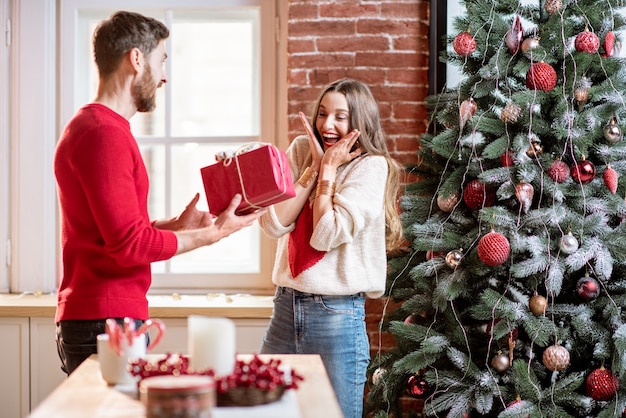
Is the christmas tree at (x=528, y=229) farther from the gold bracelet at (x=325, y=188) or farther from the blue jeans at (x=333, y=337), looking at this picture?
the gold bracelet at (x=325, y=188)

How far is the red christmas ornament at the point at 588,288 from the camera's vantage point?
8.21 feet

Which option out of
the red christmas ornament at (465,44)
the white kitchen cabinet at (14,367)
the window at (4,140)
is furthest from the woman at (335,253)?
the window at (4,140)

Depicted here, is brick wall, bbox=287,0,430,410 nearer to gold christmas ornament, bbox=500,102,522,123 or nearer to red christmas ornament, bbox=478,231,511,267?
gold christmas ornament, bbox=500,102,522,123

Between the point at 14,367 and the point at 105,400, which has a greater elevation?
the point at 105,400

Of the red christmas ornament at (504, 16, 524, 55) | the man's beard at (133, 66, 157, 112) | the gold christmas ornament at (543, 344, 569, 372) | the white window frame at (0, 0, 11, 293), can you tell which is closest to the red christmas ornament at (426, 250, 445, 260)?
the gold christmas ornament at (543, 344, 569, 372)

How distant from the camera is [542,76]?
2.56m

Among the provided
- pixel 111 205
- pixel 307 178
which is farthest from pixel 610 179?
pixel 111 205

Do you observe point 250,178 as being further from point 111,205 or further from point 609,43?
point 609,43

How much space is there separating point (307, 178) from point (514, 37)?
0.85 meters

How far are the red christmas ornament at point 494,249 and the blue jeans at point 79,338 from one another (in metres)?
1.12

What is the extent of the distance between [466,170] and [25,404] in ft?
6.83

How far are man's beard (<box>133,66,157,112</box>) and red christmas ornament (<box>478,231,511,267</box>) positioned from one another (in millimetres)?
1143

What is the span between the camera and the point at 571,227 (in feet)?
8.25

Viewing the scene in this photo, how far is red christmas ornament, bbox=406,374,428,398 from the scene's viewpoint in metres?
2.76
